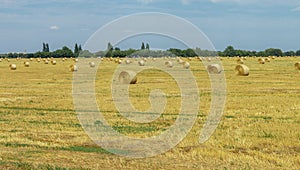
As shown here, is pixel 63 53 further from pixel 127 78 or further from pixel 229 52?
pixel 127 78

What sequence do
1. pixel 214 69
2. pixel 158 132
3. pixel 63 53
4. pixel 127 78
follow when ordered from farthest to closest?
pixel 63 53 < pixel 214 69 < pixel 127 78 < pixel 158 132

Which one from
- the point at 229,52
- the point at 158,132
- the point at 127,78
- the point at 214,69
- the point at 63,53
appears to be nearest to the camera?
the point at 158,132

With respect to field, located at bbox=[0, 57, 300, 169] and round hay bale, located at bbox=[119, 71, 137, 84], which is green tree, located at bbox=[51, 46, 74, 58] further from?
field, located at bbox=[0, 57, 300, 169]

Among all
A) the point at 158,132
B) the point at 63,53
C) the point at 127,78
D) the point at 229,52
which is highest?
the point at 63,53

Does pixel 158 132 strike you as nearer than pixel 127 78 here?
Yes

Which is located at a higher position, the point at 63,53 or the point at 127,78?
the point at 63,53

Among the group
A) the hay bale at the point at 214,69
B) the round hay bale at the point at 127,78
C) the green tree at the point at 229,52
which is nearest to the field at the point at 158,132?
the round hay bale at the point at 127,78

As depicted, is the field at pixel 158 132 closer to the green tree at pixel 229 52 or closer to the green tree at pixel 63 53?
the green tree at pixel 229 52

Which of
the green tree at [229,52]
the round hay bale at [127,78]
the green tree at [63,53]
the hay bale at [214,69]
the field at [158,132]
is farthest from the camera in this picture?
the green tree at [63,53]

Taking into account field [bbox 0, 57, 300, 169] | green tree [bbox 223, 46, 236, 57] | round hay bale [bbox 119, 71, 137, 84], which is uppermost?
green tree [bbox 223, 46, 236, 57]

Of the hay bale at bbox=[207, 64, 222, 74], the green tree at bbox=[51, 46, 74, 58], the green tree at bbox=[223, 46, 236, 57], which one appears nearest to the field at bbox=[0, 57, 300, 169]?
the hay bale at bbox=[207, 64, 222, 74]

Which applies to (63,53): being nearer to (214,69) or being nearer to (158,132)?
(214,69)

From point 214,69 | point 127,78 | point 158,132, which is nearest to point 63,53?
point 214,69

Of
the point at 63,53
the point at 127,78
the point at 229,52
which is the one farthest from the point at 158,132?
the point at 63,53
